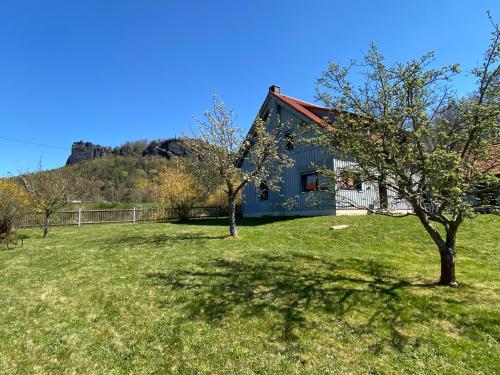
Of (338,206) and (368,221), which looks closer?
(368,221)

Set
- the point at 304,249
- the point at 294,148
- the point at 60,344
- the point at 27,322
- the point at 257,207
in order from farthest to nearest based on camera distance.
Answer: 1. the point at 257,207
2. the point at 294,148
3. the point at 304,249
4. the point at 27,322
5. the point at 60,344

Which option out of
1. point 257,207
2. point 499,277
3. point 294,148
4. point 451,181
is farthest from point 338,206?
point 451,181

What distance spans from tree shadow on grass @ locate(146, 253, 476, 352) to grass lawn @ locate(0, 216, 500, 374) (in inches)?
1.3

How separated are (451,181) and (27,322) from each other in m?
9.24

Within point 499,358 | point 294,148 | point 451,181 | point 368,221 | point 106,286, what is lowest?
point 499,358

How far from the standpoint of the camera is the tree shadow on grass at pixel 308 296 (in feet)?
20.6

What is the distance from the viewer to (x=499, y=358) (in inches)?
205

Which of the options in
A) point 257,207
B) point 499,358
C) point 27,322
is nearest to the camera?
point 499,358

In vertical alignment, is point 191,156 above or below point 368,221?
above

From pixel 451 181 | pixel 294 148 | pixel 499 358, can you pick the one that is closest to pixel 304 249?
pixel 451 181

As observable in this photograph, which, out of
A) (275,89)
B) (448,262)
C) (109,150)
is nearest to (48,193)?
(275,89)

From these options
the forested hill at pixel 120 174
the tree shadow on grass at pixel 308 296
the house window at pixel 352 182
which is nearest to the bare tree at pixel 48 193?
the tree shadow on grass at pixel 308 296

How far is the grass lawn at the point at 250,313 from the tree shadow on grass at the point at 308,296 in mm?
32

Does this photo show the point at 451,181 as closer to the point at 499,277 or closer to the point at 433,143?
the point at 433,143
